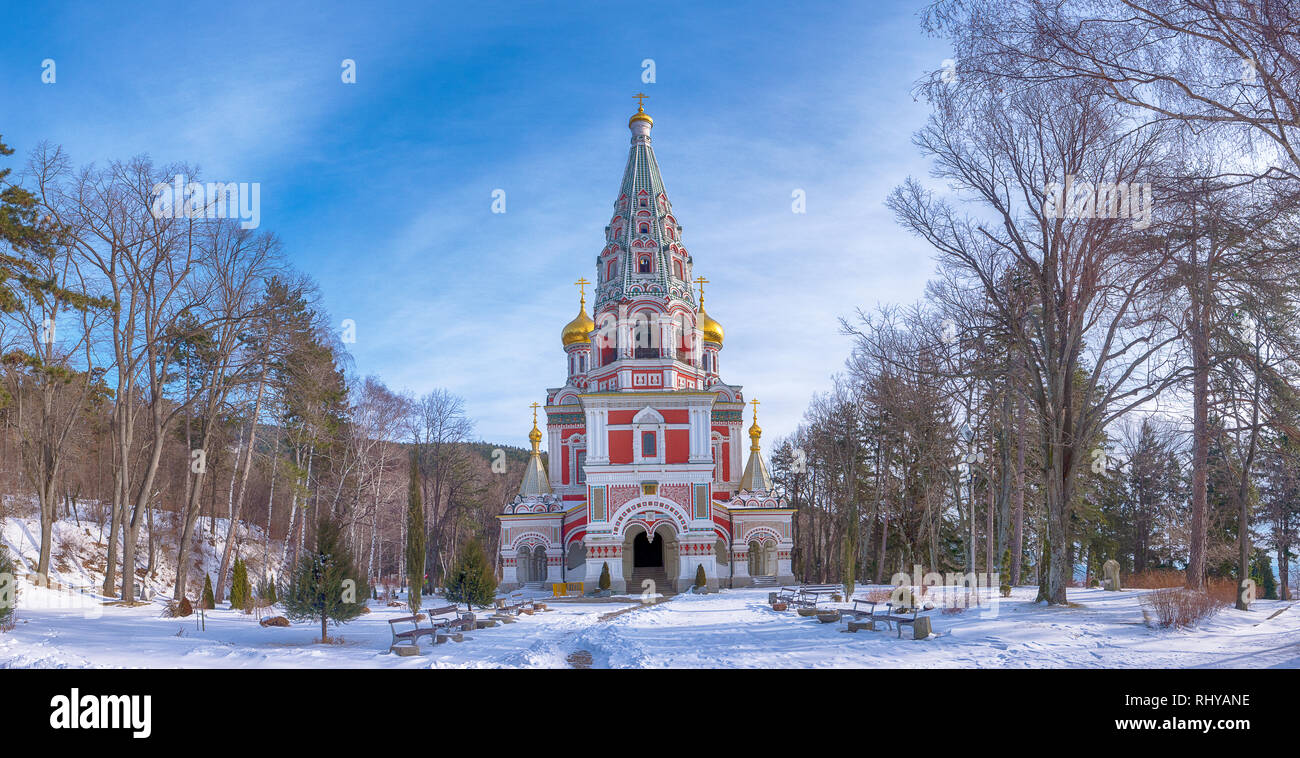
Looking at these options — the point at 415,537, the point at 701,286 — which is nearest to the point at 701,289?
the point at 701,286

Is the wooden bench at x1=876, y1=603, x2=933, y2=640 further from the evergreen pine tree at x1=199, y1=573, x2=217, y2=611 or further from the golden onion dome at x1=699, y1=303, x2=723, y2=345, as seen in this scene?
the golden onion dome at x1=699, y1=303, x2=723, y2=345

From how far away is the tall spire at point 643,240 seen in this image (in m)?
39.2

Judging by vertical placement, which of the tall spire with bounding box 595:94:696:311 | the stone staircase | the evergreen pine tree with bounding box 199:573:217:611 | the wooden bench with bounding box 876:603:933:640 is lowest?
the stone staircase

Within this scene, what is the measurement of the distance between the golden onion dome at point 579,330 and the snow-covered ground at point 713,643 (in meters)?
28.2

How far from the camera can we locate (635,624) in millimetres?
18609

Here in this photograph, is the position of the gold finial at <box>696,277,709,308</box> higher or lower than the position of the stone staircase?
higher

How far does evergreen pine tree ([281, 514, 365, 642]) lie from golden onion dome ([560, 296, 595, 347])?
3099cm

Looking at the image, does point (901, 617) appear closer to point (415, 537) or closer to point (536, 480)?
point (415, 537)

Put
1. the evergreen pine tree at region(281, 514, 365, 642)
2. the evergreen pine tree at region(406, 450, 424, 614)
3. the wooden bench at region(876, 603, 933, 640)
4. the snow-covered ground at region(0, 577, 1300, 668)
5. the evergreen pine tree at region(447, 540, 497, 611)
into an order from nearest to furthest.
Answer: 1. the snow-covered ground at region(0, 577, 1300, 668)
2. the wooden bench at region(876, 603, 933, 640)
3. the evergreen pine tree at region(281, 514, 365, 642)
4. the evergreen pine tree at region(406, 450, 424, 614)
5. the evergreen pine tree at region(447, 540, 497, 611)

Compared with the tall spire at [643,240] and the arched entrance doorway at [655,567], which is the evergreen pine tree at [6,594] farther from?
the tall spire at [643,240]

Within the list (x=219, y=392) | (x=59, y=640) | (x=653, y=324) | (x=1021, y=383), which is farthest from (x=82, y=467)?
(x=1021, y=383)

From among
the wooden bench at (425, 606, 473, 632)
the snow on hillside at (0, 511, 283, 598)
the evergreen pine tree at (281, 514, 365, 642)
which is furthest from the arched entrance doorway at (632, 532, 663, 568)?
the evergreen pine tree at (281, 514, 365, 642)

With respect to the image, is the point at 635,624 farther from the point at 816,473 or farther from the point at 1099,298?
the point at 816,473

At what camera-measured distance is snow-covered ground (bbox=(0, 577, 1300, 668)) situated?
37.0 ft
